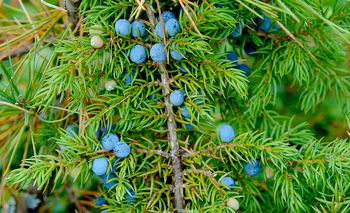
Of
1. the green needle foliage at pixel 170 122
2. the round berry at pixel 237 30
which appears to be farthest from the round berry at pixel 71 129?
the round berry at pixel 237 30

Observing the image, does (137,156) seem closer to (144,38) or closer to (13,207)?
(144,38)

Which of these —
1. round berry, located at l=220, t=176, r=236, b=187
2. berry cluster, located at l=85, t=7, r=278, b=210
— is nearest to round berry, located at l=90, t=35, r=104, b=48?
berry cluster, located at l=85, t=7, r=278, b=210

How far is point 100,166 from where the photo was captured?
0.62 m

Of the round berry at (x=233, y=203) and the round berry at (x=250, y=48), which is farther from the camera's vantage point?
the round berry at (x=250, y=48)

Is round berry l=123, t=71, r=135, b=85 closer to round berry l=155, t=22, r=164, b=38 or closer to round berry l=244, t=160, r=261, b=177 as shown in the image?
round berry l=155, t=22, r=164, b=38

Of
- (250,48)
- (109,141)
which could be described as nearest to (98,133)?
(109,141)

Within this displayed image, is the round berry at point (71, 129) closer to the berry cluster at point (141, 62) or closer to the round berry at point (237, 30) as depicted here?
the berry cluster at point (141, 62)

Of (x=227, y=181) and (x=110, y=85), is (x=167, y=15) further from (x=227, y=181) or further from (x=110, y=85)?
(x=227, y=181)

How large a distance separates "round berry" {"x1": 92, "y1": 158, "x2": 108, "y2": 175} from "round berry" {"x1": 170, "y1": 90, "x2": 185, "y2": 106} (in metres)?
0.11

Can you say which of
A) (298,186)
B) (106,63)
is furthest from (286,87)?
(106,63)

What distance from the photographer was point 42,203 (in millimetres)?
→ 948

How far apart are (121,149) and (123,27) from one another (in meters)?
0.14

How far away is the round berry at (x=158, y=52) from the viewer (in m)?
0.61

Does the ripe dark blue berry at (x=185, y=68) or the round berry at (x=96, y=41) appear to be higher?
the round berry at (x=96, y=41)
